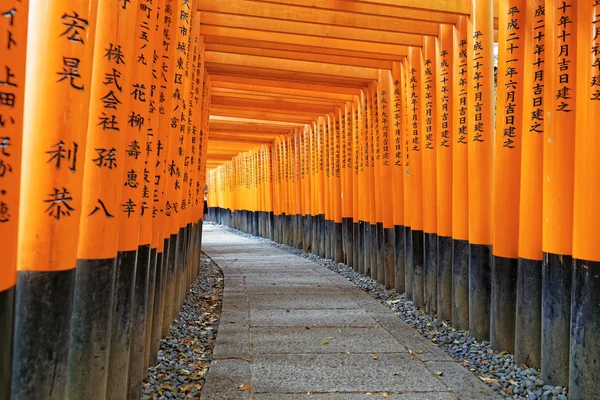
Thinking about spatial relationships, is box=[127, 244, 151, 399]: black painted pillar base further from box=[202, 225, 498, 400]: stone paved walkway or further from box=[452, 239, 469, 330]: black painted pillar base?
box=[452, 239, 469, 330]: black painted pillar base

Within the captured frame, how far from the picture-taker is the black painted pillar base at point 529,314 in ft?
12.9

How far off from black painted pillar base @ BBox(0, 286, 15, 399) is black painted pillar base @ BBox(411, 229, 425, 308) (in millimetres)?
5531

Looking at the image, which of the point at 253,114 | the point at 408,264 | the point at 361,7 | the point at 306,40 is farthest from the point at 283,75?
the point at 408,264

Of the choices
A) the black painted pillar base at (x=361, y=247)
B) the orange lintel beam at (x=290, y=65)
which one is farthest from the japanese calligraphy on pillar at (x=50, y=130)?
the black painted pillar base at (x=361, y=247)

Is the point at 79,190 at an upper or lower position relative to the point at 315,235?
upper

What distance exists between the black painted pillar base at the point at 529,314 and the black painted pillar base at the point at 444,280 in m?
1.69

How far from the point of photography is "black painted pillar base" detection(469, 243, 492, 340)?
495 cm

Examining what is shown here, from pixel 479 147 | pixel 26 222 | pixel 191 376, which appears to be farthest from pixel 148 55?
pixel 479 147

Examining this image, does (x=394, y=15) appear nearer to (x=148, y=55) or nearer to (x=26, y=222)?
(x=148, y=55)

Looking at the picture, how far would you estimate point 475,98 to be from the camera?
516 centimetres

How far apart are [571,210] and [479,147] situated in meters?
1.71

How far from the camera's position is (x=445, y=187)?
5918 mm

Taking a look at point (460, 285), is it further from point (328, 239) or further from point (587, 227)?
point (328, 239)

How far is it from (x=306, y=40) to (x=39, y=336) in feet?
20.4
